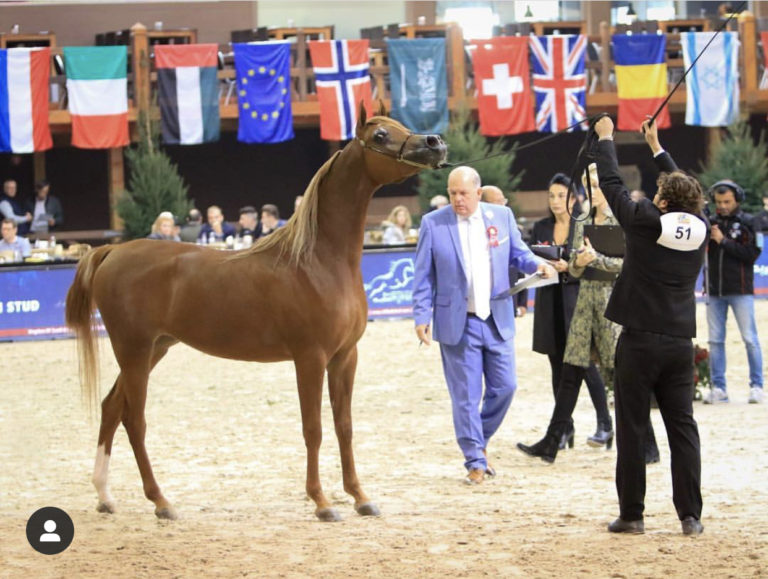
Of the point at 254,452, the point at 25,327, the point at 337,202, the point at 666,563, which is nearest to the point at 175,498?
the point at 254,452

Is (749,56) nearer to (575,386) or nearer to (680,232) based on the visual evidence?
(575,386)

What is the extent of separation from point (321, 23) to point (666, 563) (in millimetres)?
21290

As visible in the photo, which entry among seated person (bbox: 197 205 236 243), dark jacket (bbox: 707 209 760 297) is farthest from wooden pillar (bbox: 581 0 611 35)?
dark jacket (bbox: 707 209 760 297)

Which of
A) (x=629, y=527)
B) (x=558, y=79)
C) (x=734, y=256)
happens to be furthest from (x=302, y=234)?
(x=558, y=79)

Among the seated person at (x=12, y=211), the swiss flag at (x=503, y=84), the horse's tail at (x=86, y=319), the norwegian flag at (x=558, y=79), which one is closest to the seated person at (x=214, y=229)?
the seated person at (x=12, y=211)

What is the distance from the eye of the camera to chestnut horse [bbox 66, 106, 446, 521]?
645 cm

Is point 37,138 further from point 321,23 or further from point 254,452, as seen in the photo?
point 254,452

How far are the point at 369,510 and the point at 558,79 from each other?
18.0 m

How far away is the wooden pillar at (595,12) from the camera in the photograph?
2719 cm

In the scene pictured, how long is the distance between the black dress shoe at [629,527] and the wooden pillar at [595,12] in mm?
22702

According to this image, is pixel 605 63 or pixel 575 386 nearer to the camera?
pixel 575 386

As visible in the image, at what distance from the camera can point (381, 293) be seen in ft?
56.0

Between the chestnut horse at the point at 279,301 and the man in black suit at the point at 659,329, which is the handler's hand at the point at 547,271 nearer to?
the chestnut horse at the point at 279,301

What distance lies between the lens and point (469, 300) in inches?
296
